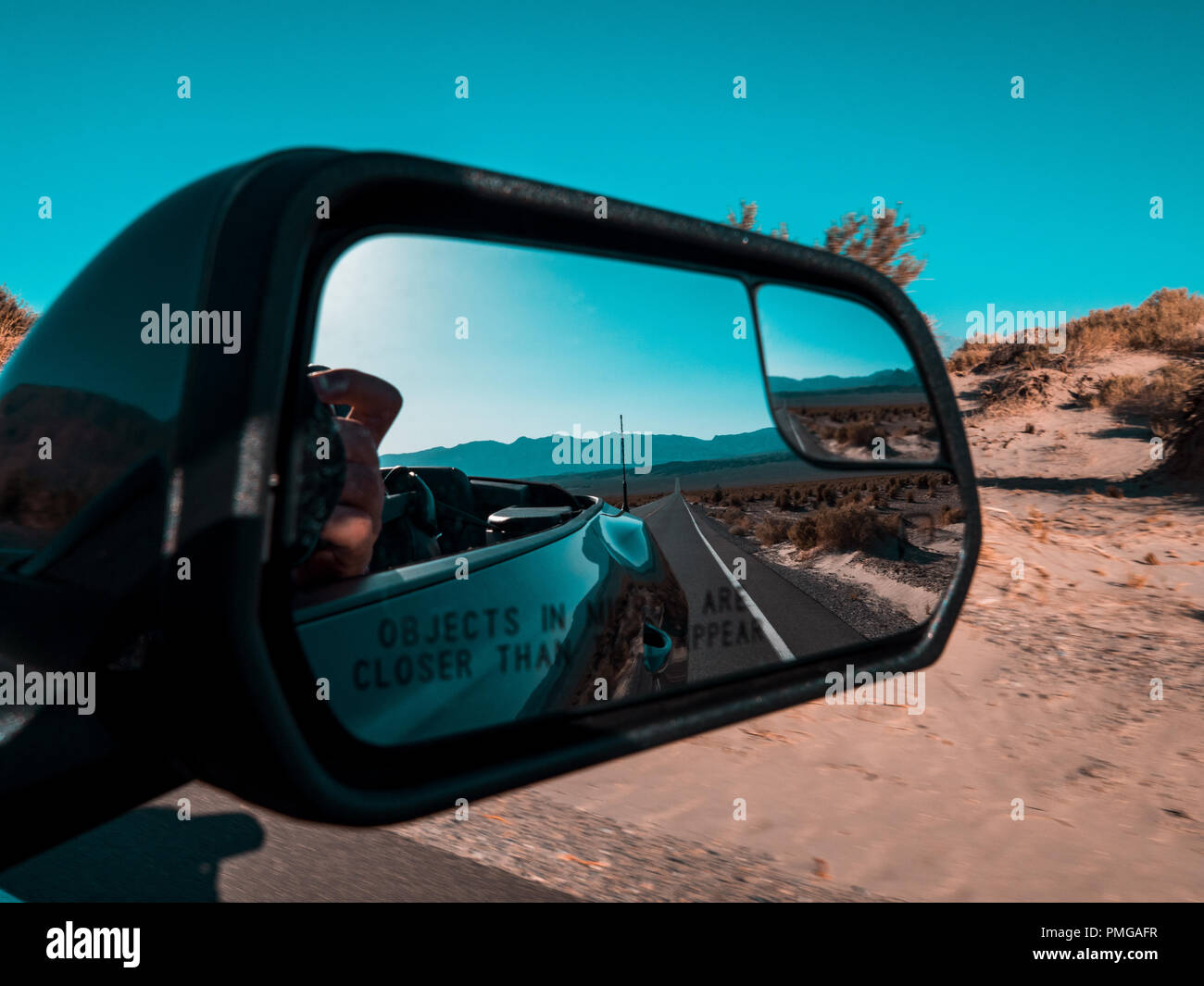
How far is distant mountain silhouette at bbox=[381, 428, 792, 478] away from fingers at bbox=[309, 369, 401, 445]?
0.21ft

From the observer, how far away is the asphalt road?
5.48ft

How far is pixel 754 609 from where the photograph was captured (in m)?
1.70

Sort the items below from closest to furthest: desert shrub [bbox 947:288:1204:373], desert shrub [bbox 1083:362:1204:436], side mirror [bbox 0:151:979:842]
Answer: side mirror [bbox 0:151:979:842], desert shrub [bbox 1083:362:1204:436], desert shrub [bbox 947:288:1204:373]

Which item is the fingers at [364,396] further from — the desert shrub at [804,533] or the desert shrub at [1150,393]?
the desert shrub at [1150,393]

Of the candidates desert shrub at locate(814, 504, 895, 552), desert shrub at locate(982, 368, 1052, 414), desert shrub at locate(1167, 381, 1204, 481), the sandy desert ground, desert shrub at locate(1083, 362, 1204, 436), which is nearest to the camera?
desert shrub at locate(814, 504, 895, 552)

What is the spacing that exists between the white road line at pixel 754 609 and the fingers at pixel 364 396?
609 millimetres

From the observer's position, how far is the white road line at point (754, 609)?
66.4 inches

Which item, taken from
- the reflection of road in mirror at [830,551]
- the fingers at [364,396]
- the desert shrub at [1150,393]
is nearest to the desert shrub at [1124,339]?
the desert shrub at [1150,393]

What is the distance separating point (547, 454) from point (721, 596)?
0.44 meters

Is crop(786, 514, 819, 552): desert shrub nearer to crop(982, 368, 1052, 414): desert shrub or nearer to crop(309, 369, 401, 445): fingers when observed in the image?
crop(309, 369, 401, 445): fingers

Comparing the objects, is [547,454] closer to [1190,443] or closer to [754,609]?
[754,609]

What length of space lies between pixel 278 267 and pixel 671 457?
2.53 ft

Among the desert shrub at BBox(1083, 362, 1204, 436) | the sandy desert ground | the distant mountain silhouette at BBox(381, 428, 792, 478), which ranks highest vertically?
the desert shrub at BBox(1083, 362, 1204, 436)

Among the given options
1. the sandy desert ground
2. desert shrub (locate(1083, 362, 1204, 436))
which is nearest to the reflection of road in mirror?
the sandy desert ground
